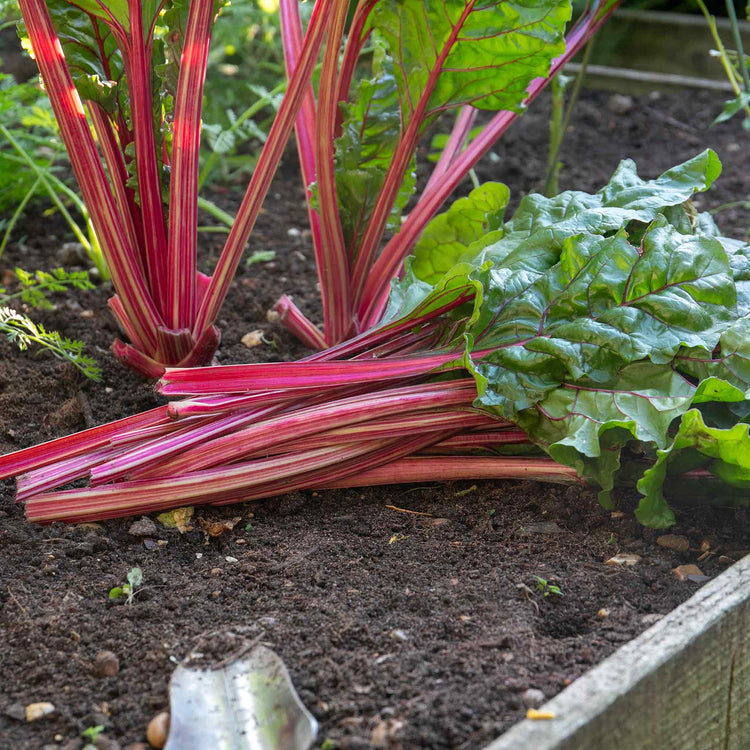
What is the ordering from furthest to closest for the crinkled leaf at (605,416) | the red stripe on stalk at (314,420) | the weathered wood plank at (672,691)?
the red stripe on stalk at (314,420), the crinkled leaf at (605,416), the weathered wood plank at (672,691)

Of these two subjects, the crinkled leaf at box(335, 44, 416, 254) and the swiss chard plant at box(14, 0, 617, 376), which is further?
the crinkled leaf at box(335, 44, 416, 254)

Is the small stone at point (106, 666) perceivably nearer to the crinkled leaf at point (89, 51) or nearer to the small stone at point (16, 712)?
the small stone at point (16, 712)

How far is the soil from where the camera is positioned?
122 cm

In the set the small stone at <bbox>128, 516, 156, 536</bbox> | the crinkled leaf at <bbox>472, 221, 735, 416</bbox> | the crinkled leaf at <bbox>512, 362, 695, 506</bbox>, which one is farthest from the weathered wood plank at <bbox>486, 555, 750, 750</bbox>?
the small stone at <bbox>128, 516, 156, 536</bbox>

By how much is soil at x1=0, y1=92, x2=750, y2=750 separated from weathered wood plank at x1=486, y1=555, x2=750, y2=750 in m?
0.07

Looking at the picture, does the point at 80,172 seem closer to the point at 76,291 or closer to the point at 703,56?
the point at 76,291

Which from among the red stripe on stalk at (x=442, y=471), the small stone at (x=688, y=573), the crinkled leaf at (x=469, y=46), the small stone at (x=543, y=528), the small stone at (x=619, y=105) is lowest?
the small stone at (x=543, y=528)

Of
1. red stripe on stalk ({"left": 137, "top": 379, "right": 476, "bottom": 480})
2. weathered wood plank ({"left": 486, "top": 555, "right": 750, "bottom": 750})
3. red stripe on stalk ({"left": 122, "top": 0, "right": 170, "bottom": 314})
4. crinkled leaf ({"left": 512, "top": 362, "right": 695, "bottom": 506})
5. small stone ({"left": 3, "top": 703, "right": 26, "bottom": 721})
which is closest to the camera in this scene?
weathered wood plank ({"left": 486, "top": 555, "right": 750, "bottom": 750})

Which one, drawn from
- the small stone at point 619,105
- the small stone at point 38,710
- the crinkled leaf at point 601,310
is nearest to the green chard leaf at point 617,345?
the crinkled leaf at point 601,310

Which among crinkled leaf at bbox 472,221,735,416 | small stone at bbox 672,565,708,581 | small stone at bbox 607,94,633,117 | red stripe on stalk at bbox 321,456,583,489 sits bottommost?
small stone at bbox 672,565,708,581

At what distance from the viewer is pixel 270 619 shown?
1392 mm

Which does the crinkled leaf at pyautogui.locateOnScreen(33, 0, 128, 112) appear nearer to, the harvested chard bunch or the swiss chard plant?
the swiss chard plant

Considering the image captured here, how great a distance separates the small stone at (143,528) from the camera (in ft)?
5.32

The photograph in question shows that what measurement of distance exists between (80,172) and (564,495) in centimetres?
121
